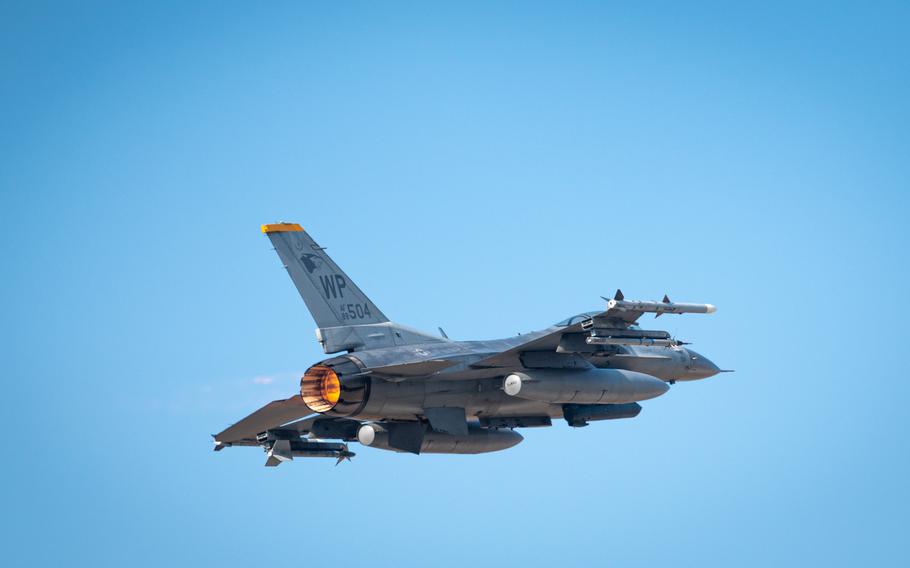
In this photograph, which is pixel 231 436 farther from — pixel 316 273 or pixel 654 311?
pixel 654 311

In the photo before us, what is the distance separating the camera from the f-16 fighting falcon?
2514 centimetres

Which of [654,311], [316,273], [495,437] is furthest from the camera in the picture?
[495,437]

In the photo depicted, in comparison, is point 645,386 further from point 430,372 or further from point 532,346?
point 430,372

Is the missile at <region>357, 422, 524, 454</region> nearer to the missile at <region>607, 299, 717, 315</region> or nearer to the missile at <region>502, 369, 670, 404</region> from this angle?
the missile at <region>502, 369, 670, 404</region>

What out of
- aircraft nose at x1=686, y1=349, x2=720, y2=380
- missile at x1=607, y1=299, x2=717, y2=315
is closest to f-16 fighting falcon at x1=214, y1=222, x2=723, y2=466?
missile at x1=607, y1=299, x2=717, y2=315

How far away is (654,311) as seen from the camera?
80.0 feet

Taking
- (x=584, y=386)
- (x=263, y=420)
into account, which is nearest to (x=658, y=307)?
(x=584, y=386)

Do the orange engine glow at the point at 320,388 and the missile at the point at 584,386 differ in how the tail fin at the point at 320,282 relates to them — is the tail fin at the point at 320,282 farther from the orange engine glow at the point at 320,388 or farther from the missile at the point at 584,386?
the missile at the point at 584,386

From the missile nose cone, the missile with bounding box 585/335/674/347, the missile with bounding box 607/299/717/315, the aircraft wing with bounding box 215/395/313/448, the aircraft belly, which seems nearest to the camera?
the missile with bounding box 607/299/717/315

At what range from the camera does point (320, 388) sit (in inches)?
990

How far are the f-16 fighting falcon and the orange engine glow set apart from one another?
2cm

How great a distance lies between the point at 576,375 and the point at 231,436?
7516mm

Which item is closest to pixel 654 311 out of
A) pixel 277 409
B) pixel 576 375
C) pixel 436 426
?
pixel 576 375

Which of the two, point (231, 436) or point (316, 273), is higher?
point (316, 273)
